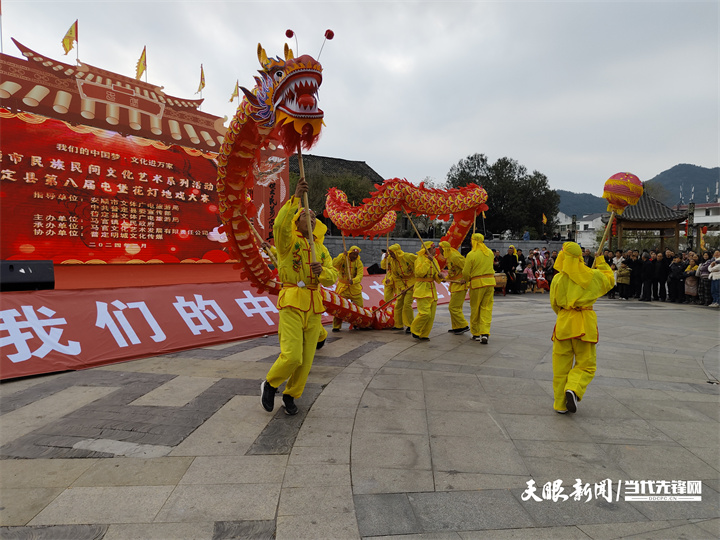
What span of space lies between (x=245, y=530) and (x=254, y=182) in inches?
180

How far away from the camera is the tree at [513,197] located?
30.4 metres

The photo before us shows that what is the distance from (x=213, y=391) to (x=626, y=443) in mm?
3206

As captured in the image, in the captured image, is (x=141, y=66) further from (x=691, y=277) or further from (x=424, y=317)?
(x=691, y=277)

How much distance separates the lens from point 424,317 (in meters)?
6.17

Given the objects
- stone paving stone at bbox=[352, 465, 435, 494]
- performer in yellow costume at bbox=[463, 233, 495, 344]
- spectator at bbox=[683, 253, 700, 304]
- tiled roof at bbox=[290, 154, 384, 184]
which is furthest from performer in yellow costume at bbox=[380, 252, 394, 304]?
tiled roof at bbox=[290, 154, 384, 184]

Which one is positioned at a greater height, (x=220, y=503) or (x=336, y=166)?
(x=336, y=166)

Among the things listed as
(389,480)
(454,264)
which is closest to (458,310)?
(454,264)

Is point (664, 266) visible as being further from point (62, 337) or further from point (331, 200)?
point (62, 337)

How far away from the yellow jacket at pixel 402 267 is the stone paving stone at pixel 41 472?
5.34m

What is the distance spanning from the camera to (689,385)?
4.24m

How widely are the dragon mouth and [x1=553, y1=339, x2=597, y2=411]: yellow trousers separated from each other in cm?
272

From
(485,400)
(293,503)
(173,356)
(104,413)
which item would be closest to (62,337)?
(173,356)

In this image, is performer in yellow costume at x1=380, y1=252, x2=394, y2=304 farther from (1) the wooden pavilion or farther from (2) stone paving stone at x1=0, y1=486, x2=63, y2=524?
(1) the wooden pavilion

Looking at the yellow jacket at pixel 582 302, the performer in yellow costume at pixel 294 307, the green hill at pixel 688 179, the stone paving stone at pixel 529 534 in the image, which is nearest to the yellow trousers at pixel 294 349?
the performer in yellow costume at pixel 294 307
